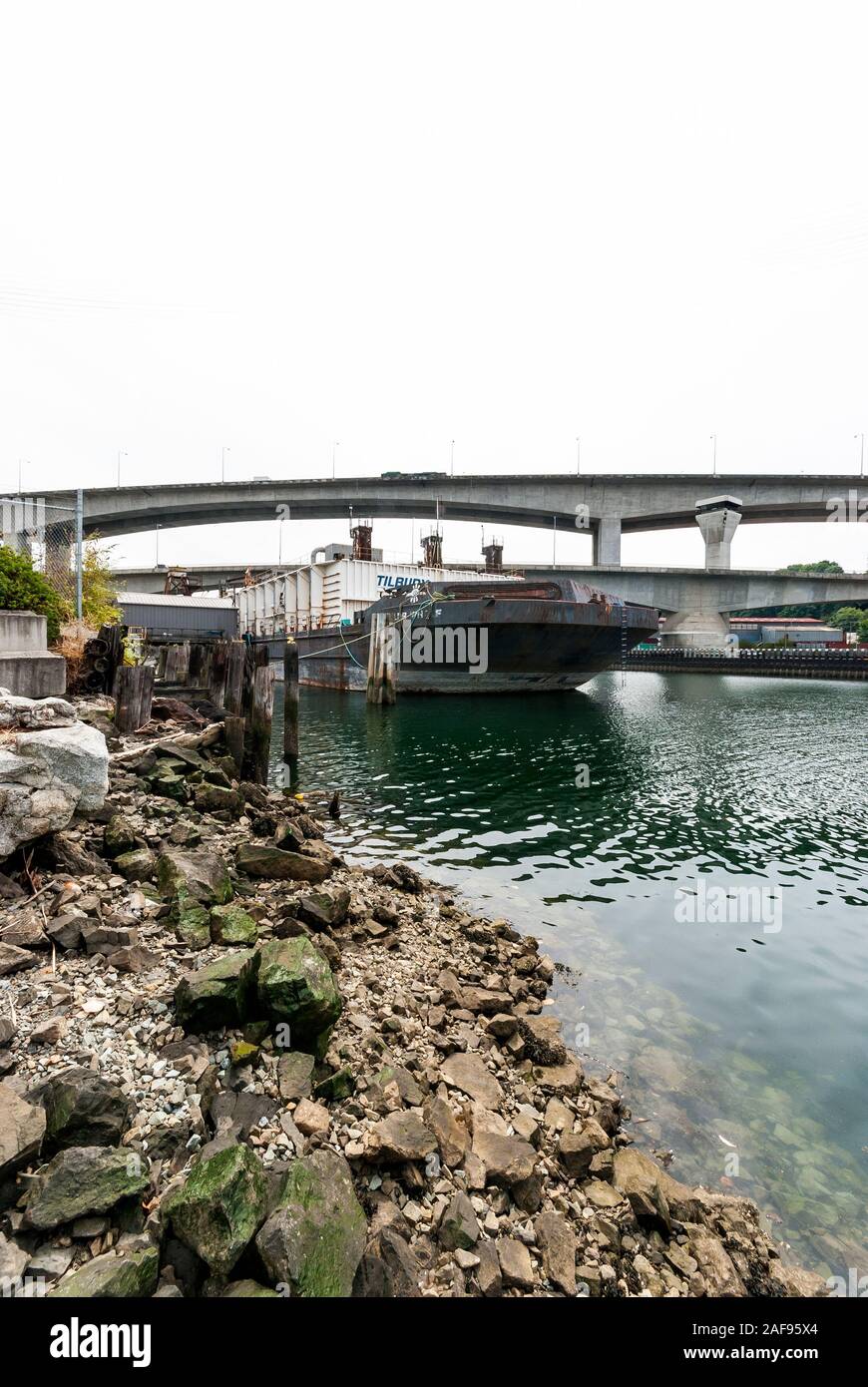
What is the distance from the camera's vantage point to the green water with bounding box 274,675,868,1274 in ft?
12.4

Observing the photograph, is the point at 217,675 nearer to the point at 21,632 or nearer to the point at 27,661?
the point at 21,632

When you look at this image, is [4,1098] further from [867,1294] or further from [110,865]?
[867,1294]

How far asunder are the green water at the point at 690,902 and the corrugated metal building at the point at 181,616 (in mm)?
32120

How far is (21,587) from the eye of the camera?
9289 millimetres

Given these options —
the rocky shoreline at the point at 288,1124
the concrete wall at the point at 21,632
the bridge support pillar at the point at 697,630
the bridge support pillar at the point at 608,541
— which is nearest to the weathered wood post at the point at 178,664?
the concrete wall at the point at 21,632

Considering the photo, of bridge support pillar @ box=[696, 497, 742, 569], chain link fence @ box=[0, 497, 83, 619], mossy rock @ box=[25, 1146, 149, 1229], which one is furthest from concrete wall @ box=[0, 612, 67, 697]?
bridge support pillar @ box=[696, 497, 742, 569]

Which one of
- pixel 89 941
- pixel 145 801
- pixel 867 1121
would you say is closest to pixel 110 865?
pixel 89 941

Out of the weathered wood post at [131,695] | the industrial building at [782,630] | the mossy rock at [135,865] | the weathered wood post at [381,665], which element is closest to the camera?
the mossy rock at [135,865]

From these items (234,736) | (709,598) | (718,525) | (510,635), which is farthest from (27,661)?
(709,598)

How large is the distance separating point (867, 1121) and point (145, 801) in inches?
293

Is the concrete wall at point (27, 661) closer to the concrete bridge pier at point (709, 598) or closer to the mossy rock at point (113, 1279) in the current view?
the mossy rock at point (113, 1279)

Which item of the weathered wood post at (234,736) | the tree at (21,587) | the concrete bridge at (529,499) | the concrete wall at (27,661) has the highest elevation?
the concrete bridge at (529,499)

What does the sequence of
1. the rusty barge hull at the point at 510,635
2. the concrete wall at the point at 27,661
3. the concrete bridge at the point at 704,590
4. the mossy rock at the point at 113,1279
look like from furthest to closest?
1. the concrete bridge at the point at 704,590
2. the rusty barge hull at the point at 510,635
3. the concrete wall at the point at 27,661
4. the mossy rock at the point at 113,1279

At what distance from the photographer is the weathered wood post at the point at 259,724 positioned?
1173cm
